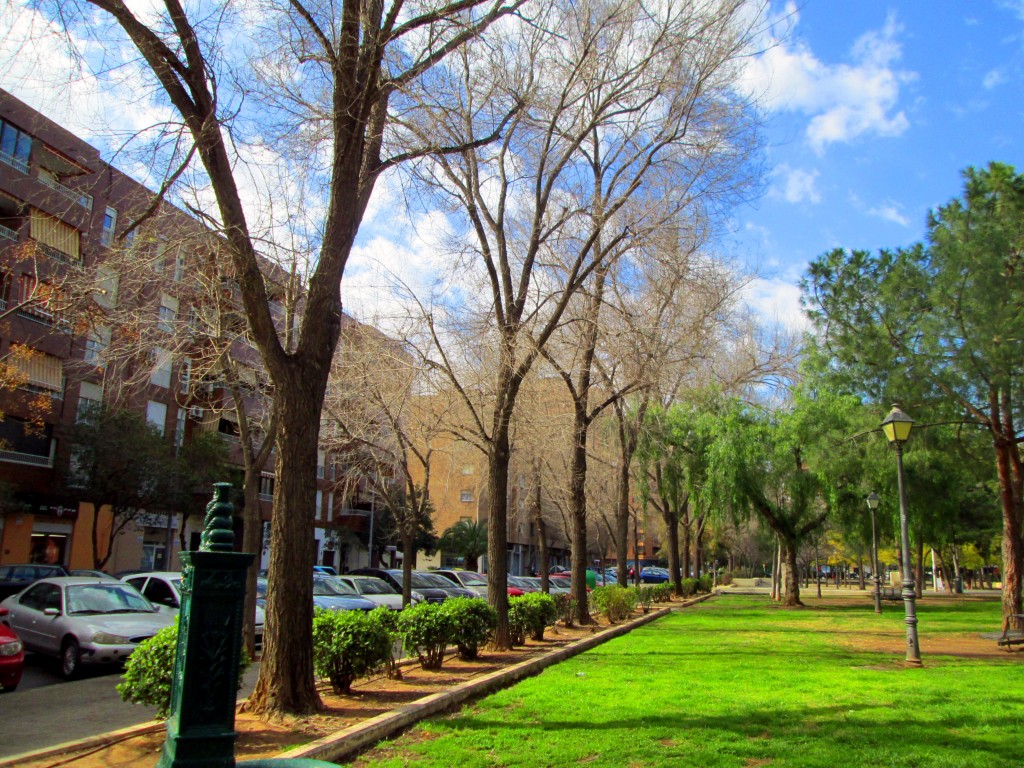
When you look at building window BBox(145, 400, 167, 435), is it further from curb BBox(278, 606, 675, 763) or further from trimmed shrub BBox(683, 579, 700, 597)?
curb BBox(278, 606, 675, 763)

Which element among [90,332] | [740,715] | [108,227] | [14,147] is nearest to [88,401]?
[108,227]

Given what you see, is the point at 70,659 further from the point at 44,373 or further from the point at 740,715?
the point at 44,373

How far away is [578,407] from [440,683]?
9.94m

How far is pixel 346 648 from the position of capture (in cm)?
862

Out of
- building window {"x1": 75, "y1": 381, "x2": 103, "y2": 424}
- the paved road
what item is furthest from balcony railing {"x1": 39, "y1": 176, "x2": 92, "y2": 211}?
building window {"x1": 75, "y1": 381, "x2": 103, "y2": 424}

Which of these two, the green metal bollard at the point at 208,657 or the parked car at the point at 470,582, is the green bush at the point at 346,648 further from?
the parked car at the point at 470,582

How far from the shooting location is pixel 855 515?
31.1m

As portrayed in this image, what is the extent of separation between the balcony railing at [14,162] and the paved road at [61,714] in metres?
23.7

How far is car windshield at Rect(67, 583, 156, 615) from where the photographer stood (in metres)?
13.2

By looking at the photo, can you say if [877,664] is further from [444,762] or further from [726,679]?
[444,762]

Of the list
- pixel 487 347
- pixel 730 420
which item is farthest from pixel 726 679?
pixel 730 420

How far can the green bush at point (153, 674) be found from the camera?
6812 mm

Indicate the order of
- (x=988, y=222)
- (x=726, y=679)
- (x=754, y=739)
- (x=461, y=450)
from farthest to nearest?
(x=461, y=450), (x=988, y=222), (x=726, y=679), (x=754, y=739)

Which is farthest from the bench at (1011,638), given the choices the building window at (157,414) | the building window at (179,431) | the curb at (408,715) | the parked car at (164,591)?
the building window at (157,414)
